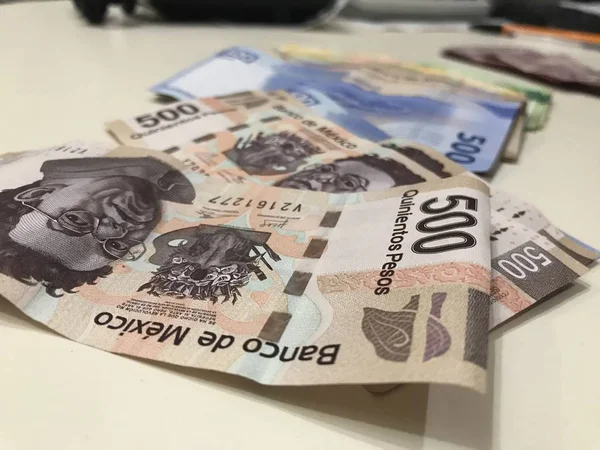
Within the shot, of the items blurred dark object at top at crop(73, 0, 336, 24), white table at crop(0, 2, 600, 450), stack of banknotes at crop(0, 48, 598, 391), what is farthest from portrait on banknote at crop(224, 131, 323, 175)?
blurred dark object at top at crop(73, 0, 336, 24)

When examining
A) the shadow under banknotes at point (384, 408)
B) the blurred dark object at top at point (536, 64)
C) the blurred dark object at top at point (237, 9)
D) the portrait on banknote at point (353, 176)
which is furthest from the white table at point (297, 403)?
the blurred dark object at top at point (237, 9)

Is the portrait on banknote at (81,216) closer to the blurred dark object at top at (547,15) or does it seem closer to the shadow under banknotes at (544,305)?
the shadow under banknotes at (544,305)

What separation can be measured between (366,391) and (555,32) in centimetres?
84

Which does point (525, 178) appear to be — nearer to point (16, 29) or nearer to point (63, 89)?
point (63, 89)

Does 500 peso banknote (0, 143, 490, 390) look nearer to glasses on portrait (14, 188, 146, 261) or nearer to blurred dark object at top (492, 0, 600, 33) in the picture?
glasses on portrait (14, 188, 146, 261)

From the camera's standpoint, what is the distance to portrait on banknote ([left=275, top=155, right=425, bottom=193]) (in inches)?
16.5

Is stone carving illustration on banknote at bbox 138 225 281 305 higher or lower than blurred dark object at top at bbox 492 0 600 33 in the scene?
lower

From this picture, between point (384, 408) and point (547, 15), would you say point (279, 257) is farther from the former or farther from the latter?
point (547, 15)

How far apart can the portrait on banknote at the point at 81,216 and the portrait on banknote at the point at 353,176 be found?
84 mm

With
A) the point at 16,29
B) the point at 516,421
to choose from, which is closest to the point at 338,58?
the point at 16,29

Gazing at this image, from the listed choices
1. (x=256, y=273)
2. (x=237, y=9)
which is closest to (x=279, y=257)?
(x=256, y=273)

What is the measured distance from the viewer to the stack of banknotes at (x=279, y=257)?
26 centimetres

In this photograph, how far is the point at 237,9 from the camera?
952 millimetres

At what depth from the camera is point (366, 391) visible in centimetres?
26
